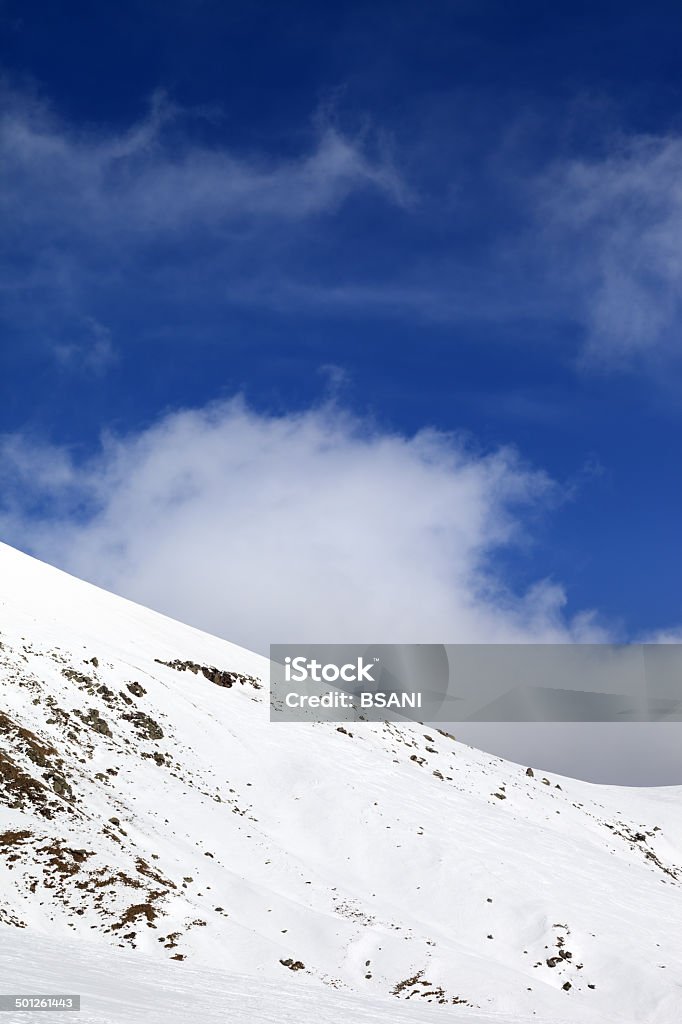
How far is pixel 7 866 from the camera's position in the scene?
21.2m

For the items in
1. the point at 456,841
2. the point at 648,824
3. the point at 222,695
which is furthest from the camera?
the point at 648,824

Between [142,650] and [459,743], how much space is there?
24796 mm

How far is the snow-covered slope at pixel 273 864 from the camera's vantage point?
19359mm

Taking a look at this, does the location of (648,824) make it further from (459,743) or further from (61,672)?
(61,672)

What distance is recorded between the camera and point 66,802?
2623 cm

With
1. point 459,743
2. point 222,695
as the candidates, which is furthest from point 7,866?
point 459,743

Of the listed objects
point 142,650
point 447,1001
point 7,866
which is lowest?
point 447,1001

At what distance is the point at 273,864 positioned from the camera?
28.7m

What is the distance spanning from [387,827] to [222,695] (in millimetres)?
15620

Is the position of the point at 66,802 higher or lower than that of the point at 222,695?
lower

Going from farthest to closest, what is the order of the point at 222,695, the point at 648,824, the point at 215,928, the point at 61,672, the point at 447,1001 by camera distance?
the point at 648,824 < the point at 222,695 < the point at 61,672 < the point at 215,928 < the point at 447,1001

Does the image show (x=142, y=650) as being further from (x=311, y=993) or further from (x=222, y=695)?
(x=311, y=993)

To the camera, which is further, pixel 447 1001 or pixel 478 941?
pixel 478 941

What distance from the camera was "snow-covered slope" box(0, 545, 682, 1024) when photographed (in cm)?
1936
